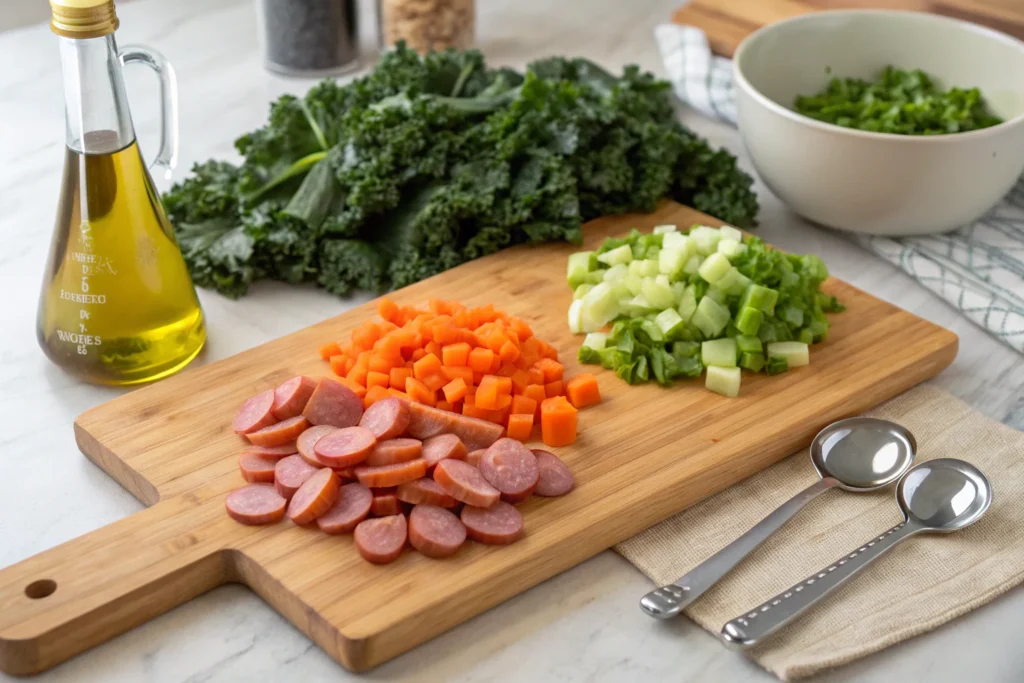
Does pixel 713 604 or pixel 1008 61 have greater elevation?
pixel 1008 61

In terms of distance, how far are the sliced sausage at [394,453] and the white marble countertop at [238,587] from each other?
21 centimetres

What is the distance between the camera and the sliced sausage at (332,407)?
151 centimetres

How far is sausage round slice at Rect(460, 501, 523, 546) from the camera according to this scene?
137cm

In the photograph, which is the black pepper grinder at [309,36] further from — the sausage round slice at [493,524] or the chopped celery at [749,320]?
the sausage round slice at [493,524]

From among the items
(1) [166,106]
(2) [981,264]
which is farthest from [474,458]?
(2) [981,264]

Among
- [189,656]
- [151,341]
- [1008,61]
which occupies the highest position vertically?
[1008,61]

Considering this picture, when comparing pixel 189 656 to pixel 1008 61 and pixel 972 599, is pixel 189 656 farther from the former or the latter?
pixel 1008 61

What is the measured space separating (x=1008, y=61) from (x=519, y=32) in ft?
4.13

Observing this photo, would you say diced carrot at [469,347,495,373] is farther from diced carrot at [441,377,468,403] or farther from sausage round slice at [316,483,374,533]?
sausage round slice at [316,483,374,533]

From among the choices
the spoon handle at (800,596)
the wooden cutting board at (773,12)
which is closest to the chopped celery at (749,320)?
the spoon handle at (800,596)

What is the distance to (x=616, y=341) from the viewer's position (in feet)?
5.70

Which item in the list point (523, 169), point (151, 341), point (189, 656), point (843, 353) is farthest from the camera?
point (523, 169)

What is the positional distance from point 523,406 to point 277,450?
34 centimetres

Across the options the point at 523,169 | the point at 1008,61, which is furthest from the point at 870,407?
the point at 1008,61
